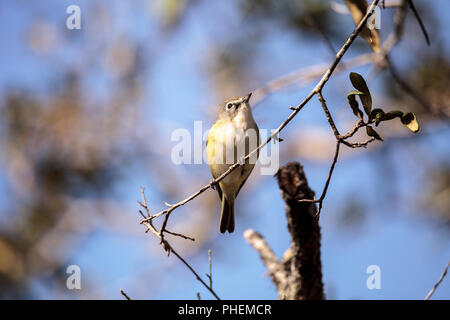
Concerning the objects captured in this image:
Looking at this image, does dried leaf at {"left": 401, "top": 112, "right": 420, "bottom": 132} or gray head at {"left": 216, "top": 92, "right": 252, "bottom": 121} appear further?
gray head at {"left": 216, "top": 92, "right": 252, "bottom": 121}

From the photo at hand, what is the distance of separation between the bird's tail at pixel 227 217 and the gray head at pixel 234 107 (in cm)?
60

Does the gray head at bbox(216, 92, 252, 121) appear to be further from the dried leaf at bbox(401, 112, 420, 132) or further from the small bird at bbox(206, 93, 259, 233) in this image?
the dried leaf at bbox(401, 112, 420, 132)

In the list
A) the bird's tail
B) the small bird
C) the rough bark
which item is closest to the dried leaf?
the rough bark

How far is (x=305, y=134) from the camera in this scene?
28.5ft

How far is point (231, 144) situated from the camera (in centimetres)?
327

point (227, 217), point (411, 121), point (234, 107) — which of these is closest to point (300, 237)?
point (227, 217)

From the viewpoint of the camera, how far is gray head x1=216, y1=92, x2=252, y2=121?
3.38 meters

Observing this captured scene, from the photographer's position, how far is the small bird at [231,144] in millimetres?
3242

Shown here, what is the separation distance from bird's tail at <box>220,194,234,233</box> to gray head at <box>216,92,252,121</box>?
0.60 metres

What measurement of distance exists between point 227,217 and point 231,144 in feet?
1.96

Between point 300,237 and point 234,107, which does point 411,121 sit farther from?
point 234,107
